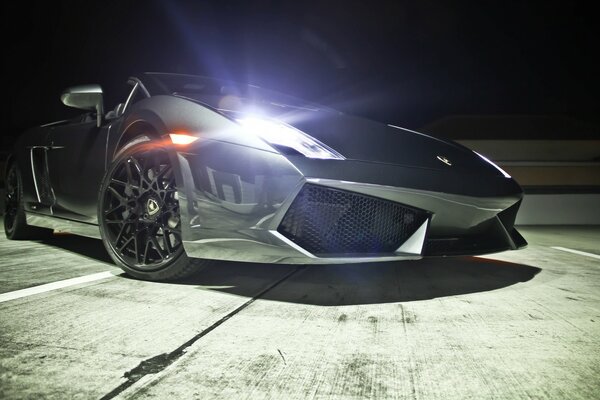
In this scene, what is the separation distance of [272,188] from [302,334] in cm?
70

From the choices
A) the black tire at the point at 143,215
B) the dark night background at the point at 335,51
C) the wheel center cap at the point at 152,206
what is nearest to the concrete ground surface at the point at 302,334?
the black tire at the point at 143,215

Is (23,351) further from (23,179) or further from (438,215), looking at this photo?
(23,179)

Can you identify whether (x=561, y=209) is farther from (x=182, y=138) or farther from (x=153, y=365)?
(x=153, y=365)

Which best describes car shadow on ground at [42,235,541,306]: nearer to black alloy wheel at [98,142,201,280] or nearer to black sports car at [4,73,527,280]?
black alloy wheel at [98,142,201,280]

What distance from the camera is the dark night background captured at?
11.6m

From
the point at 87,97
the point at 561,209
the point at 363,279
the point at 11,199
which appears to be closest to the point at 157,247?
the point at 363,279

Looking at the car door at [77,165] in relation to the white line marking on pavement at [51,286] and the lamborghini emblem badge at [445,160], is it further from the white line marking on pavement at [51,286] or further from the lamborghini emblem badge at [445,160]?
the lamborghini emblem badge at [445,160]

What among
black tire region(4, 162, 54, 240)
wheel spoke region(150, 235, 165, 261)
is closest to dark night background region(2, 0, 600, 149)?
black tire region(4, 162, 54, 240)

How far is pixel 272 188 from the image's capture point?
2400 millimetres

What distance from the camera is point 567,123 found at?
15.2 meters

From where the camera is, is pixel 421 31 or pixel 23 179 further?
pixel 421 31

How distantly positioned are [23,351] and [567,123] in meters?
16.0

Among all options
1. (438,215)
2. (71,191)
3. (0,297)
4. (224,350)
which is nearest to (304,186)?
(438,215)

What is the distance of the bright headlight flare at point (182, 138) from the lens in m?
2.63
